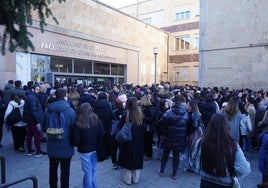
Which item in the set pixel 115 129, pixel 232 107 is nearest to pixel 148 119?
pixel 115 129

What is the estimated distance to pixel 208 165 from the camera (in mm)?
2900

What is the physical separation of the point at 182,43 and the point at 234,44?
13.0m

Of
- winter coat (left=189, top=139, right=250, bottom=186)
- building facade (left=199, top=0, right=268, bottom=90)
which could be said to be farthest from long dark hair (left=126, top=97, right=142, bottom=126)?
building facade (left=199, top=0, right=268, bottom=90)

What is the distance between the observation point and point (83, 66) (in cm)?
1788

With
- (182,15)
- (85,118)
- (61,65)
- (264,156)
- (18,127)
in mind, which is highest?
(182,15)

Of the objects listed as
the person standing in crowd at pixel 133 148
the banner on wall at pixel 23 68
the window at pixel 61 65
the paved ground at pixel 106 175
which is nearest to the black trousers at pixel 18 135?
the paved ground at pixel 106 175

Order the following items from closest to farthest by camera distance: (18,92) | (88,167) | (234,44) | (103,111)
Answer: (88,167) → (103,111) → (18,92) → (234,44)

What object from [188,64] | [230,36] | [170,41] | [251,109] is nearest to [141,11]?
[170,41]

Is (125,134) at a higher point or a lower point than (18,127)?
higher

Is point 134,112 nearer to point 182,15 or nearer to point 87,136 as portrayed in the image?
point 87,136

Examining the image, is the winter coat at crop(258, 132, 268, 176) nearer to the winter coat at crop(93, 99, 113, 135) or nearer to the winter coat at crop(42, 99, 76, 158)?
the winter coat at crop(42, 99, 76, 158)

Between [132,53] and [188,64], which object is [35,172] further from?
[188,64]

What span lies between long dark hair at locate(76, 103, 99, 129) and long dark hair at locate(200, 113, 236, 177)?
6.89ft

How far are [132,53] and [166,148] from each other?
58.2 feet
